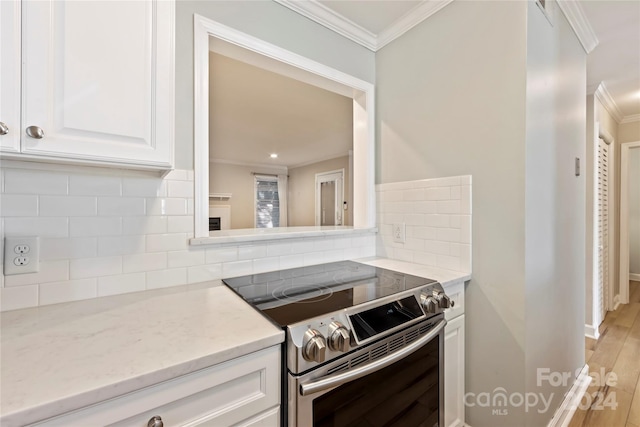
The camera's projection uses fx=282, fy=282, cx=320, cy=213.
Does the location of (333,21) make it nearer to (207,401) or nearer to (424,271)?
(424,271)

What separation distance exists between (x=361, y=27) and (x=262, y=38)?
28.1 inches

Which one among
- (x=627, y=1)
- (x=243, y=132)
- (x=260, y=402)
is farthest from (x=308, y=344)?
(x=243, y=132)

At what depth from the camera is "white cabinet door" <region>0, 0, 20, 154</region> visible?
71 centimetres

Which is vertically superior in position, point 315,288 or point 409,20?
point 409,20

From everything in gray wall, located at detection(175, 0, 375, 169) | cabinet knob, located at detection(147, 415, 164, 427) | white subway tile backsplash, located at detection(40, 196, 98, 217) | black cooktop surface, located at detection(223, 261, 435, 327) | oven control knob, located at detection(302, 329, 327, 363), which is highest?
gray wall, located at detection(175, 0, 375, 169)

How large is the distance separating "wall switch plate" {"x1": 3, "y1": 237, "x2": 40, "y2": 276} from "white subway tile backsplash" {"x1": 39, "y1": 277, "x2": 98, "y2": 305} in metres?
0.08

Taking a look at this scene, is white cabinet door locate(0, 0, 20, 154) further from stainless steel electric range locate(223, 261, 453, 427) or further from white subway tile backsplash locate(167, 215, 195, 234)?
stainless steel electric range locate(223, 261, 453, 427)

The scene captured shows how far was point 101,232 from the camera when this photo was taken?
108 cm

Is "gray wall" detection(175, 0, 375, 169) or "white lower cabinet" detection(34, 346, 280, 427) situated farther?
"gray wall" detection(175, 0, 375, 169)

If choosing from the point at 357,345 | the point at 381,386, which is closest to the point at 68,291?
the point at 357,345

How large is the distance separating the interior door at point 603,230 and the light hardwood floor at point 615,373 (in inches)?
6.2

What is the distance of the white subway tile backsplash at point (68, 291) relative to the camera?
0.98m

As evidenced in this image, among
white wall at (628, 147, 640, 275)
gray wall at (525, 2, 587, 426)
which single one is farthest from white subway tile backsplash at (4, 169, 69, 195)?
white wall at (628, 147, 640, 275)

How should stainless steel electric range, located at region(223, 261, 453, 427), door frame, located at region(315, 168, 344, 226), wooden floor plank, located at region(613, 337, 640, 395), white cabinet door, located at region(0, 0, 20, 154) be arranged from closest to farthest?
white cabinet door, located at region(0, 0, 20, 154), stainless steel electric range, located at region(223, 261, 453, 427), wooden floor plank, located at region(613, 337, 640, 395), door frame, located at region(315, 168, 344, 226)
